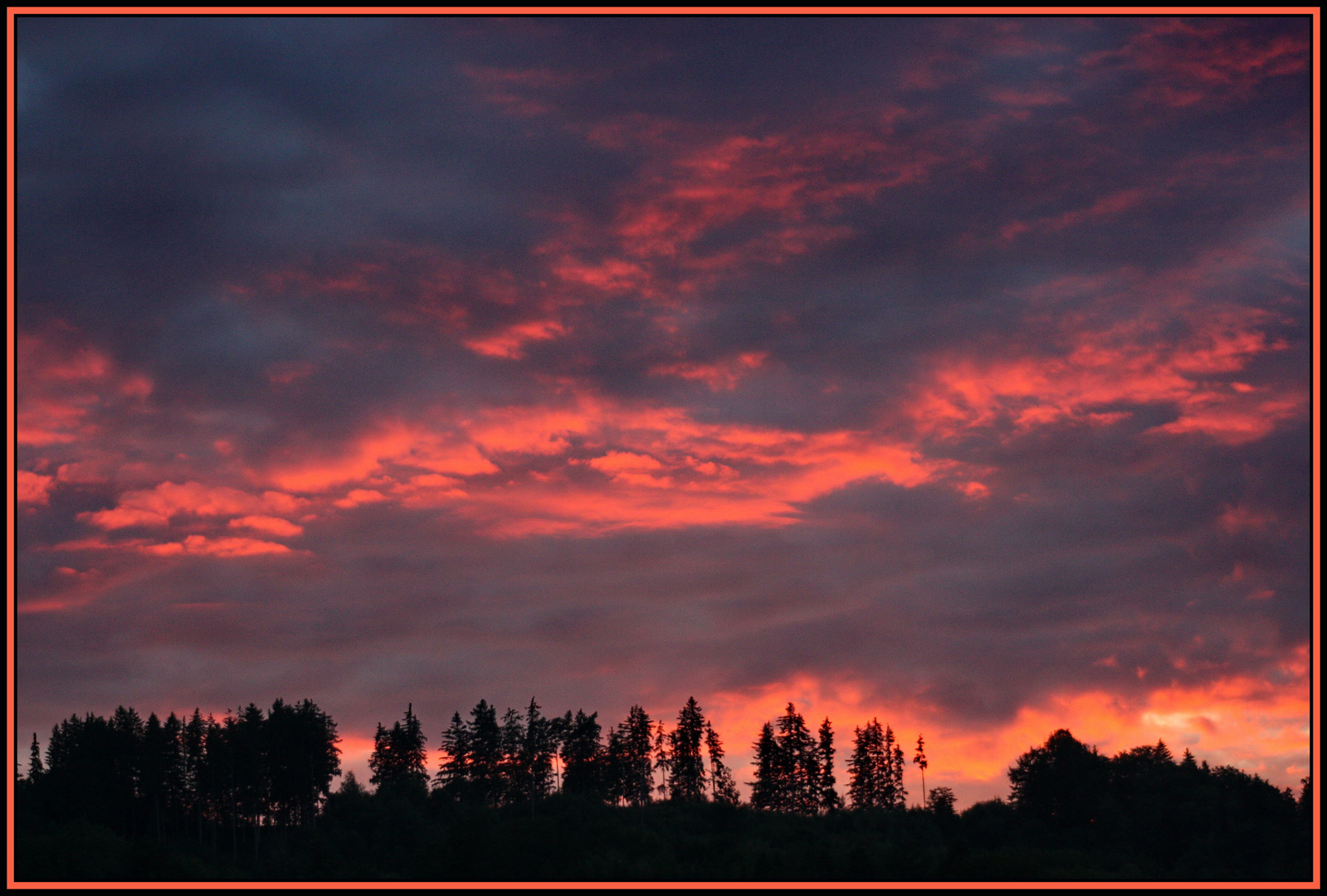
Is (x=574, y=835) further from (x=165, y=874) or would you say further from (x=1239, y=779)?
(x=1239, y=779)

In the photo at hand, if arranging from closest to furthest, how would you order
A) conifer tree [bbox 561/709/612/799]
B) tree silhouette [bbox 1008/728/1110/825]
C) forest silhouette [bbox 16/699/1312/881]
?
forest silhouette [bbox 16/699/1312/881] → tree silhouette [bbox 1008/728/1110/825] → conifer tree [bbox 561/709/612/799]

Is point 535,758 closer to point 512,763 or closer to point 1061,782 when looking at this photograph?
point 512,763

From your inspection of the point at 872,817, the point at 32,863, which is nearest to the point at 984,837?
the point at 872,817

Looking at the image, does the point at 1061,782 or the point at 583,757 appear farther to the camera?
the point at 583,757

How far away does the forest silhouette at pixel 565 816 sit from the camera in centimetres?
12100

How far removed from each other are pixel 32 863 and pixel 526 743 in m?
95.6

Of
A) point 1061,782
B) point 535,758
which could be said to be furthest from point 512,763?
point 1061,782

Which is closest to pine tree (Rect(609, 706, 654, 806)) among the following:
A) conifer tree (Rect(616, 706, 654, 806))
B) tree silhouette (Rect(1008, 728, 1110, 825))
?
conifer tree (Rect(616, 706, 654, 806))

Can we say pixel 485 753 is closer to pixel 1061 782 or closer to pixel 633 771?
pixel 633 771

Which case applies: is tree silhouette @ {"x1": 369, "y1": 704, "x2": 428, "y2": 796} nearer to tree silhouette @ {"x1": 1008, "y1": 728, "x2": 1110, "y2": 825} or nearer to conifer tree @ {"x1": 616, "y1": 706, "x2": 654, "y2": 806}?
→ conifer tree @ {"x1": 616, "y1": 706, "x2": 654, "y2": 806}

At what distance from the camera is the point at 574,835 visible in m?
136

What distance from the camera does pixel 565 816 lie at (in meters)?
158

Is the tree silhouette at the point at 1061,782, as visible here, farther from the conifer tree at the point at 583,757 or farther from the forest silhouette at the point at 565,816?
the conifer tree at the point at 583,757

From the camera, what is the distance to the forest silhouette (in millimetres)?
121000
